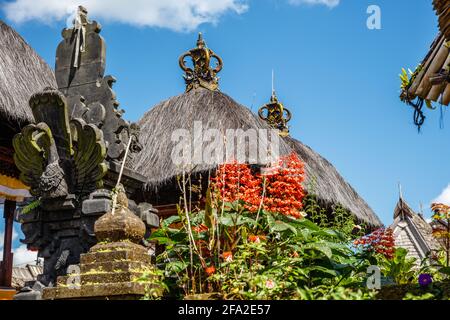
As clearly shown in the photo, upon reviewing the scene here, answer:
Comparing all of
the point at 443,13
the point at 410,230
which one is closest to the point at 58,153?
the point at 443,13

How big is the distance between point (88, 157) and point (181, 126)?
475 centimetres

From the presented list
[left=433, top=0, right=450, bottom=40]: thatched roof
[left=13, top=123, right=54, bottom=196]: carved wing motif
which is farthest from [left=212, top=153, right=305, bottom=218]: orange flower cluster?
[left=433, top=0, right=450, bottom=40]: thatched roof

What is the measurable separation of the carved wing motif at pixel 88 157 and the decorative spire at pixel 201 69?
18.7ft

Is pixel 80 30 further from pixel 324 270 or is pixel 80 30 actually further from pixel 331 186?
pixel 331 186

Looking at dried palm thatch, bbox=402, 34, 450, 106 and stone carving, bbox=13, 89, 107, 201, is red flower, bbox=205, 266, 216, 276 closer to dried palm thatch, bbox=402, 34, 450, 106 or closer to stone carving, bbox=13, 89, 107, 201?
stone carving, bbox=13, 89, 107, 201

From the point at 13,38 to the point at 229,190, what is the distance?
6.36 m

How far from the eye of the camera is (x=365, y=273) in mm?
5410

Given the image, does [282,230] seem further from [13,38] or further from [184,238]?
[13,38]

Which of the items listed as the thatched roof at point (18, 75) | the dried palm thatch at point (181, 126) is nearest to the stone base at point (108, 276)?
the dried palm thatch at point (181, 126)

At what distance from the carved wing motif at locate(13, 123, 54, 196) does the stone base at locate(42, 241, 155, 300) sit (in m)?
1.60

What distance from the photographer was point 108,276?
4.39 m

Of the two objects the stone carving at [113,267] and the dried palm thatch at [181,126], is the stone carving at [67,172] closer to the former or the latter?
the stone carving at [113,267]

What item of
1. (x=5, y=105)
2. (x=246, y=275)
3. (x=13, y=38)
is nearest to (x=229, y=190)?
(x=246, y=275)

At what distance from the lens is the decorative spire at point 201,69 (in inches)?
448
